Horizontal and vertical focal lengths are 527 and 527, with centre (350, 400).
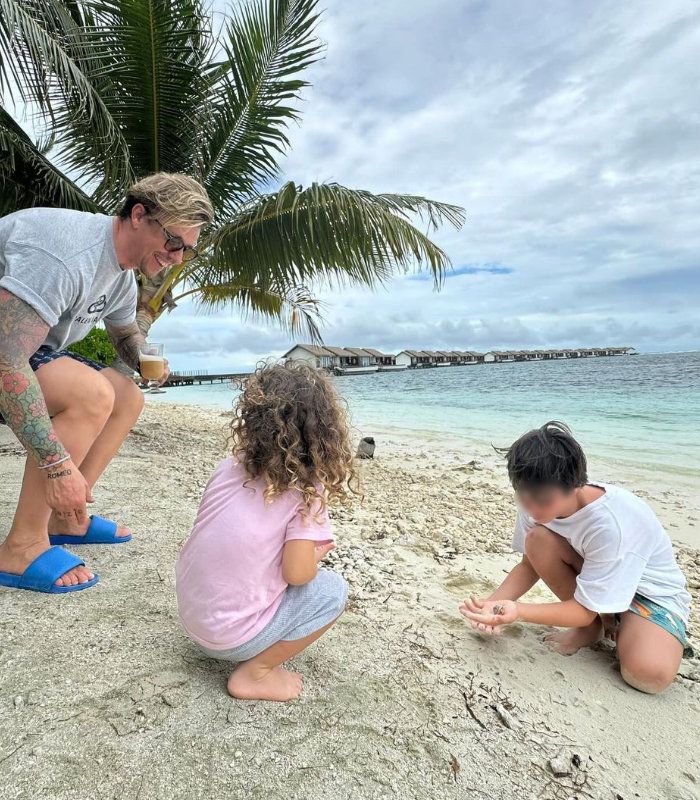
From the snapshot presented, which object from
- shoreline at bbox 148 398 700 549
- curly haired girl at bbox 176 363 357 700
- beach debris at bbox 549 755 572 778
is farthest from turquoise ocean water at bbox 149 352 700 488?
beach debris at bbox 549 755 572 778

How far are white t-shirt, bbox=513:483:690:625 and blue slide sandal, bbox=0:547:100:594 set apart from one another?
1.97 metres

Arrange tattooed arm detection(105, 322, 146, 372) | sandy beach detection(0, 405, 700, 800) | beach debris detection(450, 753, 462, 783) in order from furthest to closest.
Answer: tattooed arm detection(105, 322, 146, 372) → beach debris detection(450, 753, 462, 783) → sandy beach detection(0, 405, 700, 800)

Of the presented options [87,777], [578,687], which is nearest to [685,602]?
[578,687]

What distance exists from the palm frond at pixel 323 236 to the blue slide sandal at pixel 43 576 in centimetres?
491

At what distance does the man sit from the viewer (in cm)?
178

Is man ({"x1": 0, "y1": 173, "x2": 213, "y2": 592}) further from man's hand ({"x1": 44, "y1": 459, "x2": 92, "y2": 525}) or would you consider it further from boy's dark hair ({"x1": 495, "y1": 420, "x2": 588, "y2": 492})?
boy's dark hair ({"x1": 495, "y1": 420, "x2": 588, "y2": 492})

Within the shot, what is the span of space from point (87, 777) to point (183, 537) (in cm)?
166

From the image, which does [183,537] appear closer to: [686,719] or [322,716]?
[322,716]

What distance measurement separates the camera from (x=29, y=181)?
21.3 ft

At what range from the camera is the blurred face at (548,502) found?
79.0 inches

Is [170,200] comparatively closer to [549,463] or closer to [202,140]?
[549,463]

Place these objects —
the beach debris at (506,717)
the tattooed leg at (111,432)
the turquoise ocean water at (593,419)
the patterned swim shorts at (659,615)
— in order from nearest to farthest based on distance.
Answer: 1. the beach debris at (506,717)
2. the patterned swim shorts at (659,615)
3. the tattooed leg at (111,432)
4. the turquoise ocean water at (593,419)

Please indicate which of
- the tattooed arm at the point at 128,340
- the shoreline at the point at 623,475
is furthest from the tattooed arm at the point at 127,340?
the shoreline at the point at 623,475

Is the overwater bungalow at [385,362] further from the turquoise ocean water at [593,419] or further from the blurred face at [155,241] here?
the blurred face at [155,241]
